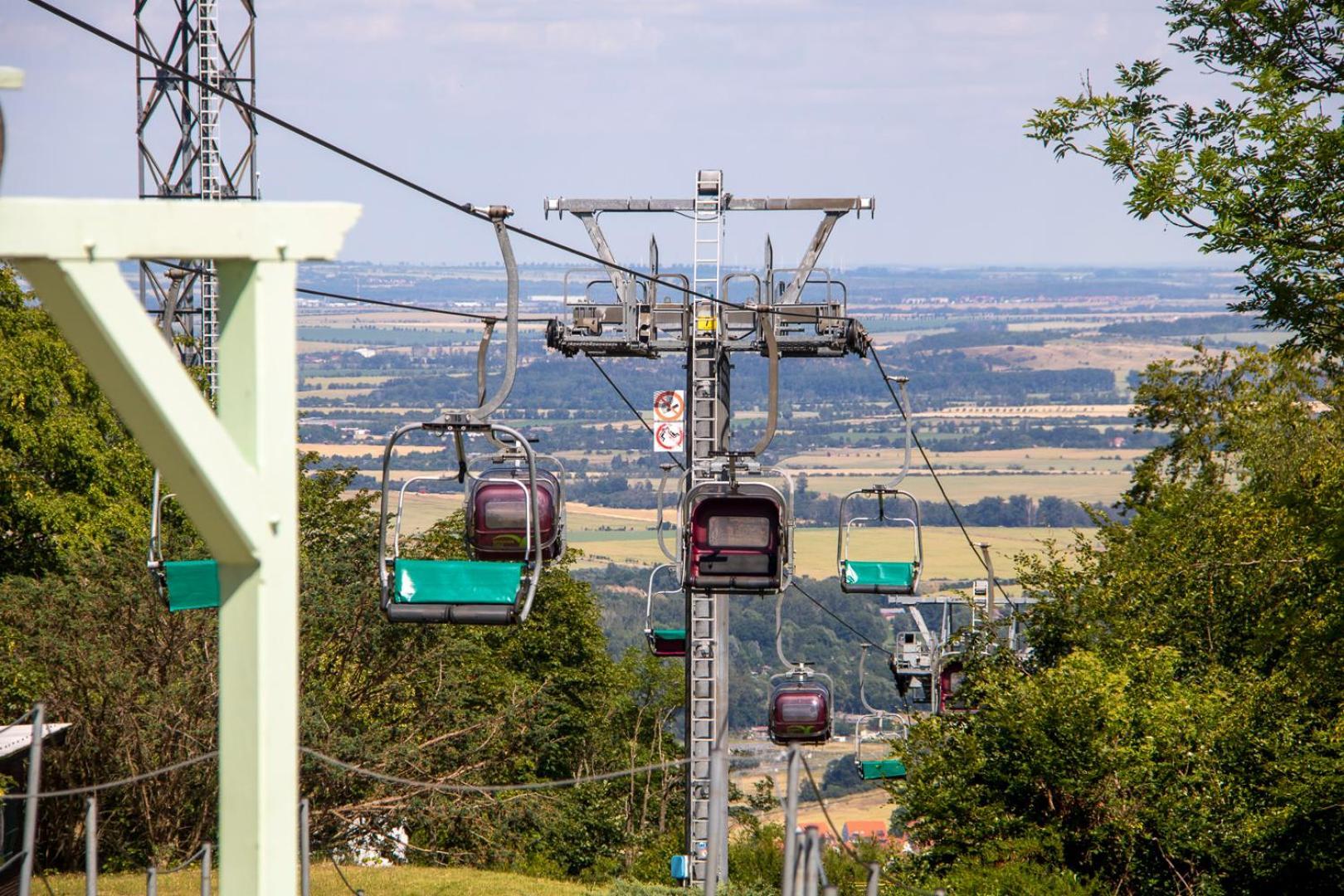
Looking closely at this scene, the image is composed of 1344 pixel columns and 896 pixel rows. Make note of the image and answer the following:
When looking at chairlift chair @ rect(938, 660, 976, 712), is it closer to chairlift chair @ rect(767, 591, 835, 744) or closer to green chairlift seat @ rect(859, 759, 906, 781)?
green chairlift seat @ rect(859, 759, 906, 781)

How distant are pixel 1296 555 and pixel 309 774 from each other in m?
13.1

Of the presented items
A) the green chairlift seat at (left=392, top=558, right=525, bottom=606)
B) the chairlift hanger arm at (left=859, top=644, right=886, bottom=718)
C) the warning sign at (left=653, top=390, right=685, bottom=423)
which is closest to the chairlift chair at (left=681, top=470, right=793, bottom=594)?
the green chairlift seat at (left=392, top=558, right=525, bottom=606)

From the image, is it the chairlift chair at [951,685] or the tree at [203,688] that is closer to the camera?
the chairlift chair at [951,685]

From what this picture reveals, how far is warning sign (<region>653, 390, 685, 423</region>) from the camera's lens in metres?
31.5

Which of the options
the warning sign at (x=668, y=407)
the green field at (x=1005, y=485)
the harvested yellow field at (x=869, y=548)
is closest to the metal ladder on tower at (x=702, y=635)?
the warning sign at (x=668, y=407)

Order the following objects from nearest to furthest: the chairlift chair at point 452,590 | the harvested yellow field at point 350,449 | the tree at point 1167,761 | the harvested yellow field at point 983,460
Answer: the chairlift chair at point 452,590, the tree at point 1167,761, the harvested yellow field at point 350,449, the harvested yellow field at point 983,460

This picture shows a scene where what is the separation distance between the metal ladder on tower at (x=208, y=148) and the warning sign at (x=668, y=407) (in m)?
8.41

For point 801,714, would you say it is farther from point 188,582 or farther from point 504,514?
point 188,582

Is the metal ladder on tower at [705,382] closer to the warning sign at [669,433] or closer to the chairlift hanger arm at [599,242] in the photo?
the chairlift hanger arm at [599,242]

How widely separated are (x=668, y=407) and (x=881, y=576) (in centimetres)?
1408

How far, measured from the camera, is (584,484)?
487ft

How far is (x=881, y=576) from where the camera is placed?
61.4ft

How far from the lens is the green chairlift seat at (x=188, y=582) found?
11984 millimetres

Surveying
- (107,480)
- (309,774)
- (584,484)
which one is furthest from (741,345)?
(584,484)
